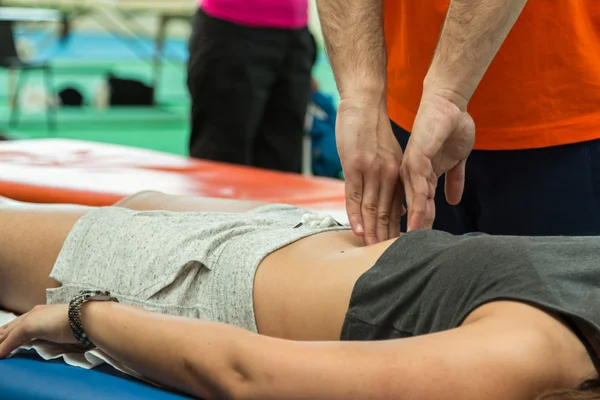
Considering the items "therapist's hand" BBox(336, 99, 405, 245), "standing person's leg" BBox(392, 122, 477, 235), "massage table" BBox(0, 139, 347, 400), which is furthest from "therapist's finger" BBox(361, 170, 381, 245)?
"massage table" BBox(0, 139, 347, 400)

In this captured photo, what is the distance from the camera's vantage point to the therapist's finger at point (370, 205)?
4.76 feet

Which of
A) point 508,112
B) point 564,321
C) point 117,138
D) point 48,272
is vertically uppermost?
point 508,112

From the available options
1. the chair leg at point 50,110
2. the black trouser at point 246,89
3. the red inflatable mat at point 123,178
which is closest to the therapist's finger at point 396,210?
the red inflatable mat at point 123,178

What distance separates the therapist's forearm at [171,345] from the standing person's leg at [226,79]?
5.90 feet

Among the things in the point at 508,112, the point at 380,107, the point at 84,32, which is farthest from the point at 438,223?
the point at 84,32

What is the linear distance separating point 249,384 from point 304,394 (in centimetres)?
8

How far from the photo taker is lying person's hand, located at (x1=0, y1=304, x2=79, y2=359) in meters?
1.34

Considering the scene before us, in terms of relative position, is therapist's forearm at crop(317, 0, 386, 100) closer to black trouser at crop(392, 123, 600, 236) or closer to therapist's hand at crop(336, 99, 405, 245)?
therapist's hand at crop(336, 99, 405, 245)

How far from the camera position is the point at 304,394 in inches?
40.0

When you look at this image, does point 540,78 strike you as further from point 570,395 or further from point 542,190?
point 570,395

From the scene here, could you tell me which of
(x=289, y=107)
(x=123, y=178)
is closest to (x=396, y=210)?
(x=123, y=178)

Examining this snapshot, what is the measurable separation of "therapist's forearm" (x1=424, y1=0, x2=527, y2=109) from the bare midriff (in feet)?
0.96

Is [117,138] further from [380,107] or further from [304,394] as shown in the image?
[304,394]

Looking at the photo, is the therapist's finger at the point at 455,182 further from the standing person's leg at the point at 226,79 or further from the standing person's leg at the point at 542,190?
the standing person's leg at the point at 226,79
